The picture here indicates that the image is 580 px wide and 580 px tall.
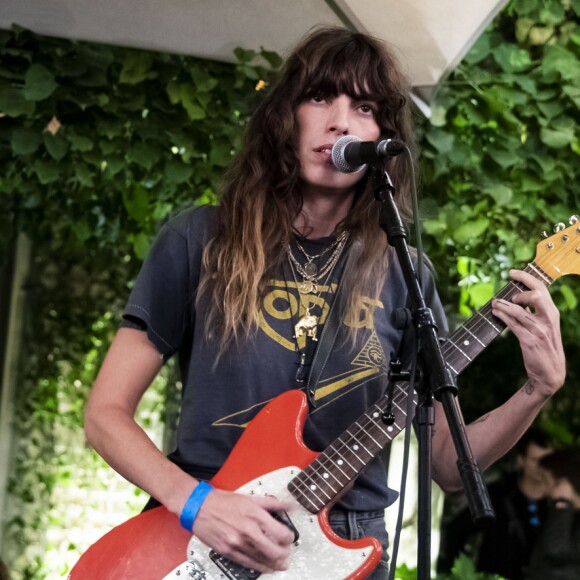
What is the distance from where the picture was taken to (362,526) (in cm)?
202

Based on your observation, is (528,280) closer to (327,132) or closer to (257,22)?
(327,132)

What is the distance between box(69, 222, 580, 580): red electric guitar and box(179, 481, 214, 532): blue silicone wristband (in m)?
0.07

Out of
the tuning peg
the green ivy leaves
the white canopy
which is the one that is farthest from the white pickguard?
the green ivy leaves

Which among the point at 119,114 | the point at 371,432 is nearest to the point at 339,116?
the point at 371,432

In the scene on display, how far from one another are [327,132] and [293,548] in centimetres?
86

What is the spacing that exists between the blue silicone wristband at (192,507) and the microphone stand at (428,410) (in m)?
0.47

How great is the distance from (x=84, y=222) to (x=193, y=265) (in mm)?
2163

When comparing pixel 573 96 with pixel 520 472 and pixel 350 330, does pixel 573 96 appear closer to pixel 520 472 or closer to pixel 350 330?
pixel 520 472

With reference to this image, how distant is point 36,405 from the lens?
4695 mm

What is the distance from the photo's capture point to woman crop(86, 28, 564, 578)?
1.97m

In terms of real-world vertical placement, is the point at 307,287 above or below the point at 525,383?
below

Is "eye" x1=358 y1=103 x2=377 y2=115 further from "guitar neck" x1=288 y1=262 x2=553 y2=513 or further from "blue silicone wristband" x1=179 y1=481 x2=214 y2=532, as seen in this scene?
"blue silicone wristband" x1=179 y1=481 x2=214 y2=532

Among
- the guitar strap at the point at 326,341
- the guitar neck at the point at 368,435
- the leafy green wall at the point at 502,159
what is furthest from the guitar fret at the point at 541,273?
the leafy green wall at the point at 502,159

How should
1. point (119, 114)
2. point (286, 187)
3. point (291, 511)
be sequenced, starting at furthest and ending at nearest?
point (119, 114) < point (286, 187) < point (291, 511)
